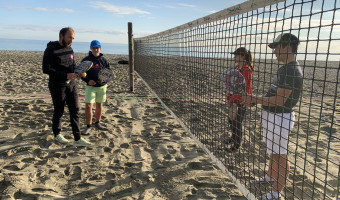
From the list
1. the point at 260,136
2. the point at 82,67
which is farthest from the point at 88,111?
the point at 260,136

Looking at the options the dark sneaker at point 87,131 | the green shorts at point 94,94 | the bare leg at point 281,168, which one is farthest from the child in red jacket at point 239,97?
the dark sneaker at point 87,131

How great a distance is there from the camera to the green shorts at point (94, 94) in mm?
4246

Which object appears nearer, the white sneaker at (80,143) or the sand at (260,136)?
the sand at (260,136)

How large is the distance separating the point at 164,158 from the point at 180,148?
456 mm

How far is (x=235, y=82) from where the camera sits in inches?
127

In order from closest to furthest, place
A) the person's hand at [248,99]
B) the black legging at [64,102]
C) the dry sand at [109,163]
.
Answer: the person's hand at [248,99] < the dry sand at [109,163] < the black legging at [64,102]

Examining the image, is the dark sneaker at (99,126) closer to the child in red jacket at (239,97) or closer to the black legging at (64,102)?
the black legging at (64,102)

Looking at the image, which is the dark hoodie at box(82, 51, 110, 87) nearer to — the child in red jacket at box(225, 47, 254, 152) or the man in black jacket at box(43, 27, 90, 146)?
the man in black jacket at box(43, 27, 90, 146)

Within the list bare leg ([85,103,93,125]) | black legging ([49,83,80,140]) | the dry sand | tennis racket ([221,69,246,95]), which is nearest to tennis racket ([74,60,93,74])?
black legging ([49,83,80,140])

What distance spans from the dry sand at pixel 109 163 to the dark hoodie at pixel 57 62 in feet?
3.56

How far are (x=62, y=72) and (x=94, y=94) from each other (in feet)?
2.98

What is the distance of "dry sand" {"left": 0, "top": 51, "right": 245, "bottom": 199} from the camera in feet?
9.23

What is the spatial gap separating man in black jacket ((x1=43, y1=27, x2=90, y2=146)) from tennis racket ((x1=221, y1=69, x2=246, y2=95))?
83.5 inches

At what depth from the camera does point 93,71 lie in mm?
4223
